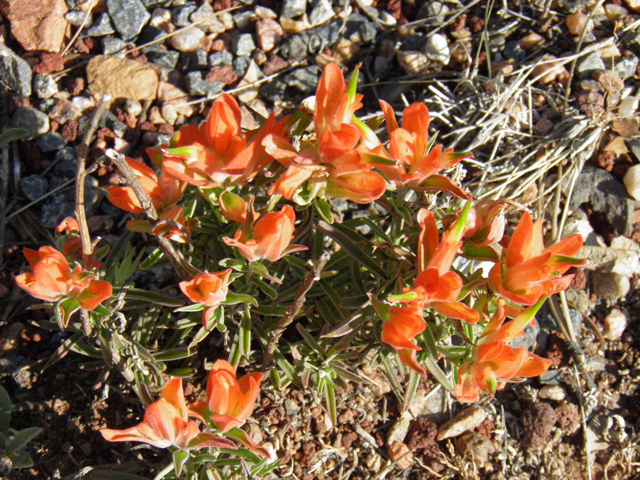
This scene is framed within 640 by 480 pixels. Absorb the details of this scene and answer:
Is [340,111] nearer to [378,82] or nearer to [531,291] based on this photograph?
[531,291]

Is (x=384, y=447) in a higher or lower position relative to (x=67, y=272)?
lower

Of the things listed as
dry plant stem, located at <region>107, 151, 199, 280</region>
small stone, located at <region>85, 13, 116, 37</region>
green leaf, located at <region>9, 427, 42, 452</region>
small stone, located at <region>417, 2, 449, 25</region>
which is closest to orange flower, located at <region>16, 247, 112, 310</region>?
dry plant stem, located at <region>107, 151, 199, 280</region>

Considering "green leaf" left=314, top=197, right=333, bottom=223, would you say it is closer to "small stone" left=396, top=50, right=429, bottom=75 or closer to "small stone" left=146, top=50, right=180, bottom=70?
"small stone" left=396, top=50, right=429, bottom=75

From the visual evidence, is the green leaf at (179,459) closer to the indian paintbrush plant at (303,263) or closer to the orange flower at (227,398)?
the indian paintbrush plant at (303,263)

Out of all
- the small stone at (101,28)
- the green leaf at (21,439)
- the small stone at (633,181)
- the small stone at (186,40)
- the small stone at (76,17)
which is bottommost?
the small stone at (633,181)

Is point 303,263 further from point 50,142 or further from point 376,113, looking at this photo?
point 50,142

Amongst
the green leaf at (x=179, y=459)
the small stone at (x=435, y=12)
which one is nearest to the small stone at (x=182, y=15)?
the small stone at (x=435, y=12)

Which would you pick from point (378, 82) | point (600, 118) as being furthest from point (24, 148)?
point (600, 118)
